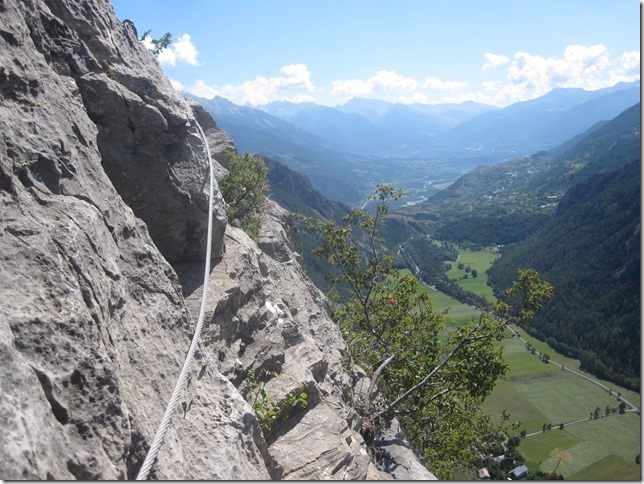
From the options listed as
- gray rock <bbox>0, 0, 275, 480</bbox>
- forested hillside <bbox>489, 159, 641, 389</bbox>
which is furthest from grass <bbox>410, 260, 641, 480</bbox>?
gray rock <bbox>0, 0, 275, 480</bbox>

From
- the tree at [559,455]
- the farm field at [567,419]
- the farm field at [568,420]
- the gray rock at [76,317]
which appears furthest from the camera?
the farm field at [568,420]

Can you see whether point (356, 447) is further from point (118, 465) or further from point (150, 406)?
point (118, 465)

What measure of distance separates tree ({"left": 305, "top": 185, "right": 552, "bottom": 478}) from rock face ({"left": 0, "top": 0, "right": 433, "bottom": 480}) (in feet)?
6.64

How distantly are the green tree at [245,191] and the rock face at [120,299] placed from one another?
3.03 meters

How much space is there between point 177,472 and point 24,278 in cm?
315

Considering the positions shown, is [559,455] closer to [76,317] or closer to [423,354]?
[423,354]

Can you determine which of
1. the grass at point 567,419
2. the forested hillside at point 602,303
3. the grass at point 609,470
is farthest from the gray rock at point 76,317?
the forested hillside at point 602,303

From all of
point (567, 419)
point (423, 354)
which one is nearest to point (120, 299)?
point (423, 354)

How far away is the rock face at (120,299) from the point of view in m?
5.20

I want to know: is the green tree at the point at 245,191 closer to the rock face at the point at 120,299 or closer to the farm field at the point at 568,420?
the rock face at the point at 120,299

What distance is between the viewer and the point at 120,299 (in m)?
7.36

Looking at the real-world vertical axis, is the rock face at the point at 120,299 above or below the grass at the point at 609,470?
above

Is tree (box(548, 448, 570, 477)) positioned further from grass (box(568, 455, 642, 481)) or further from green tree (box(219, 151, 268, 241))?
green tree (box(219, 151, 268, 241))

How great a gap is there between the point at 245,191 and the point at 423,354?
1005cm
